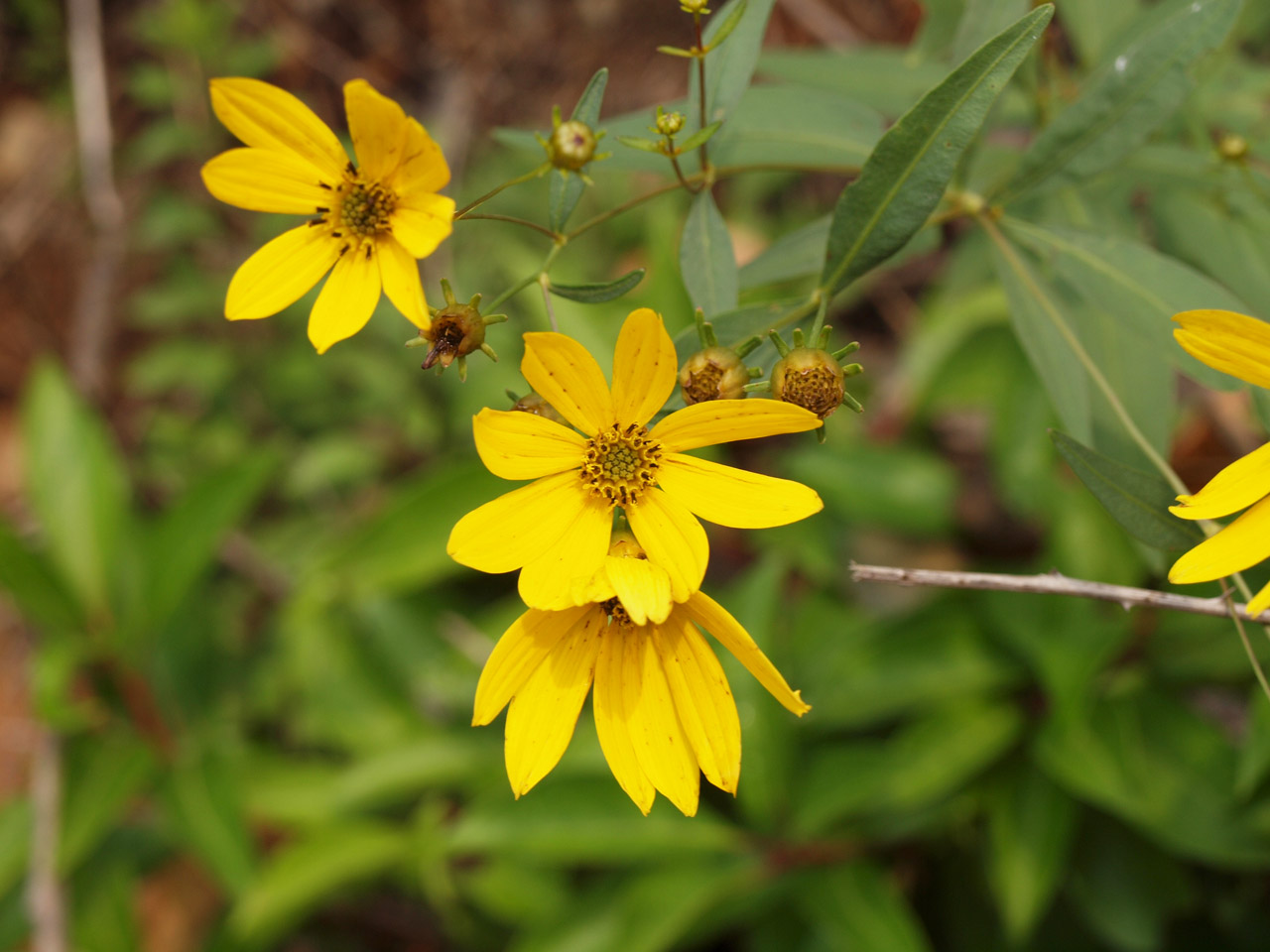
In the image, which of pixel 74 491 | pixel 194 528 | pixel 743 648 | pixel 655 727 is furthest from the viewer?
pixel 74 491

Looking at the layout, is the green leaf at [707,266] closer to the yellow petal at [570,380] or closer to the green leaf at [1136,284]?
the yellow petal at [570,380]

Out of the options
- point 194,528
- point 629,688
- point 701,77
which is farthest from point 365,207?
point 194,528

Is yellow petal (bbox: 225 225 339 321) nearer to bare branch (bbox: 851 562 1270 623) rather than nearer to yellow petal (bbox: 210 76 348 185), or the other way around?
yellow petal (bbox: 210 76 348 185)

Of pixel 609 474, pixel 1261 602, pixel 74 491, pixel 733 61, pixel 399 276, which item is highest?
pixel 74 491

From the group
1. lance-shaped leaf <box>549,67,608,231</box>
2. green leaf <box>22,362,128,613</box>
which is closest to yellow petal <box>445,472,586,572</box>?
lance-shaped leaf <box>549,67,608,231</box>

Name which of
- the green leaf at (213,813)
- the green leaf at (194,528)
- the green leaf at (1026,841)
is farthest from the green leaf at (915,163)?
the green leaf at (213,813)

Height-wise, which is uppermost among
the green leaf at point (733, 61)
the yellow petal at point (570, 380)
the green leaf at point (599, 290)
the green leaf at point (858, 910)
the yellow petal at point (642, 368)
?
the green leaf at point (733, 61)

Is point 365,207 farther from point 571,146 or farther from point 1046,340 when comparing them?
point 1046,340

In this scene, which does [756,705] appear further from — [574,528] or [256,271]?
[256,271]
